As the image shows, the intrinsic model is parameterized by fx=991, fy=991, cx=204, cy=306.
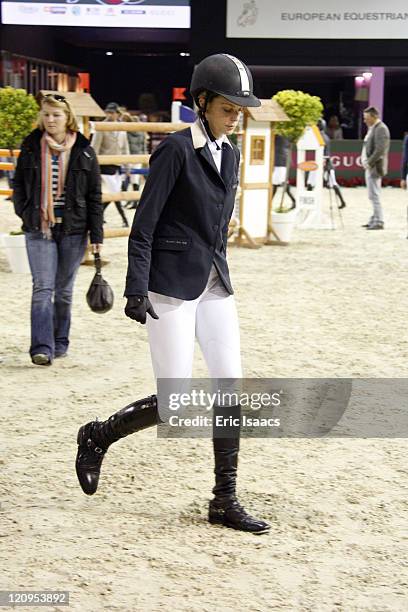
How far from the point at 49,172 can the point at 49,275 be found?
2.16ft

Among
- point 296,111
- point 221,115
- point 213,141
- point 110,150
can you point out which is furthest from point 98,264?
point 296,111

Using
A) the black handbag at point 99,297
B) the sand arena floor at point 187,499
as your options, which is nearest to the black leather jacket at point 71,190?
the black handbag at point 99,297

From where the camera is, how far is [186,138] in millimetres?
3594

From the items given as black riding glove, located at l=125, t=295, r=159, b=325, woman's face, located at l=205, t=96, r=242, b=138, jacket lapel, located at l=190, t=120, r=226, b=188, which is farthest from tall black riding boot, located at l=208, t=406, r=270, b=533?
woman's face, located at l=205, t=96, r=242, b=138

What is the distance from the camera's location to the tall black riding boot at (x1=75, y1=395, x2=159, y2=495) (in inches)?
149

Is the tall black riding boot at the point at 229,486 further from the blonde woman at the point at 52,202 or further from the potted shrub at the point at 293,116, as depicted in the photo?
the potted shrub at the point at 293,116

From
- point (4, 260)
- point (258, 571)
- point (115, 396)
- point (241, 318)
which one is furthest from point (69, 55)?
point (258, 571)

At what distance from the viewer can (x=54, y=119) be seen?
20.3 feet

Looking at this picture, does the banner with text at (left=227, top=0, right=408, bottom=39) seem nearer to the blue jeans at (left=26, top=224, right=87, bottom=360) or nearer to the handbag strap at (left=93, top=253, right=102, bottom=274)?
the blue jeans at (left=26, top=224, right=87, bottom=360)

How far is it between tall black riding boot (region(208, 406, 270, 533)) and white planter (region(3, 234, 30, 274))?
23.2 feet

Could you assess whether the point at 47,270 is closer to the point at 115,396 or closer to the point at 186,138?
the point at 115,396

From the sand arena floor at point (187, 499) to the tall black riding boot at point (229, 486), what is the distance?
55 millimetres

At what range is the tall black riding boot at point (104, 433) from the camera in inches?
149

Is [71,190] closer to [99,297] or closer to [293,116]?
[99,297]
